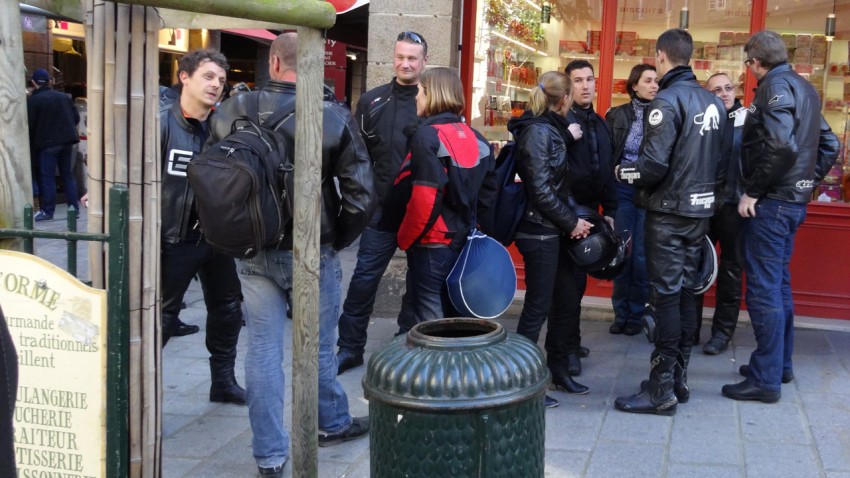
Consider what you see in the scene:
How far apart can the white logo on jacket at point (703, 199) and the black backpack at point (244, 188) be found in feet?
7.39

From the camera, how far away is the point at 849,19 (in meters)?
7.26

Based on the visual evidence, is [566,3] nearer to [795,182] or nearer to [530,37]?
[530,37]

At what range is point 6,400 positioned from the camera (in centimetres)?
171

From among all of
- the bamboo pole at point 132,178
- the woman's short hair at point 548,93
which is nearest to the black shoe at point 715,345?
the woman's short hair at point 548,93

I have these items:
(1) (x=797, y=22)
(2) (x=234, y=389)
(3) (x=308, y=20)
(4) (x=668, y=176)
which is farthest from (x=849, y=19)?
(3) (x=308, y=20)

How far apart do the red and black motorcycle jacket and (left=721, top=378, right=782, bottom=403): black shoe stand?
1827 millimetres

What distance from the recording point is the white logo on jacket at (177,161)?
15.5 ft

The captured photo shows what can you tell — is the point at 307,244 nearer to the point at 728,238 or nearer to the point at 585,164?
the point at 585,164

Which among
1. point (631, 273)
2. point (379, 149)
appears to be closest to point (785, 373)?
point (631, 273)

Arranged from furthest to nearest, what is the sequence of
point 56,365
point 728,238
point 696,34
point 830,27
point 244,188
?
point 696,34 < point 830,27 < point 728,238 < point 244,188 < point 56,365

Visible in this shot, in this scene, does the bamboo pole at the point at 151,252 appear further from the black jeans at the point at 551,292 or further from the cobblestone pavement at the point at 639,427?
the black jeans at the point at 551,292

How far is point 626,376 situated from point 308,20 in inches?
153

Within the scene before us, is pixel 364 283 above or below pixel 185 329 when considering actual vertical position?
above

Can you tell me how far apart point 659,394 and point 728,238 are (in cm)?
155
